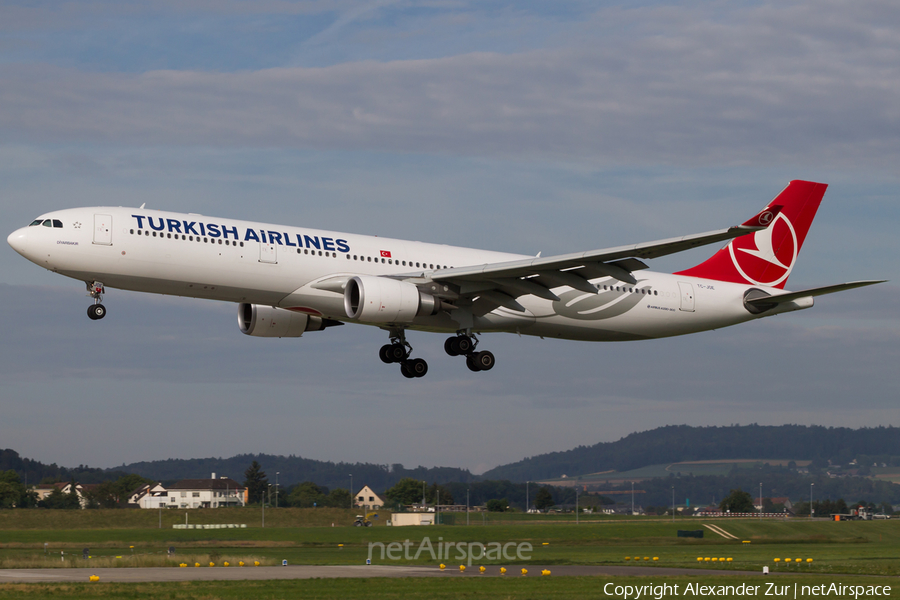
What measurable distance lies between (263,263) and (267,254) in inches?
15.1

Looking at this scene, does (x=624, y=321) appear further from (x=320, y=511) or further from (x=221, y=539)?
(x=320, y=511)

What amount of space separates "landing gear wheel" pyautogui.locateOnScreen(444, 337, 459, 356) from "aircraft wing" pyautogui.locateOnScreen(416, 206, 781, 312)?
2.48 metres

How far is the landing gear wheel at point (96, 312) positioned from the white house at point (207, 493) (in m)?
113

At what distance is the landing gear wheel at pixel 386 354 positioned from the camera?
42.7 m

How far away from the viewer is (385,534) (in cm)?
7369

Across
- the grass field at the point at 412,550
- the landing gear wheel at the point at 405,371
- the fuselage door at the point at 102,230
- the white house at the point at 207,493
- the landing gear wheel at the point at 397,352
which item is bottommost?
the white house at the point at 207,493

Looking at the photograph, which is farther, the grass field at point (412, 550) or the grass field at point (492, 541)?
the grass field at point (492, 541)

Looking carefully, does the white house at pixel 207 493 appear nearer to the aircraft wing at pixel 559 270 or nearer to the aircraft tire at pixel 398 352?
the aircraft tire at pixel 398 352

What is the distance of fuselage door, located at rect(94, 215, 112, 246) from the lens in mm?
34781

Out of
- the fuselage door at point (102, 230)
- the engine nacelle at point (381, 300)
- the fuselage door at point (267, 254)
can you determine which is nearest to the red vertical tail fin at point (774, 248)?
the engine nacelle at point (381, 300)

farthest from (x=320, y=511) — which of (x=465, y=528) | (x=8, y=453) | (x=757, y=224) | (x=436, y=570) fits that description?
(x=8, y=453)

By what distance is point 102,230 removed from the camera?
3491 centimetres

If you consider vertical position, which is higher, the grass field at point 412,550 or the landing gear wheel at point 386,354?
the landing gear wheel at point 386,354

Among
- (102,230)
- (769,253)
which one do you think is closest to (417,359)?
(102,230)
